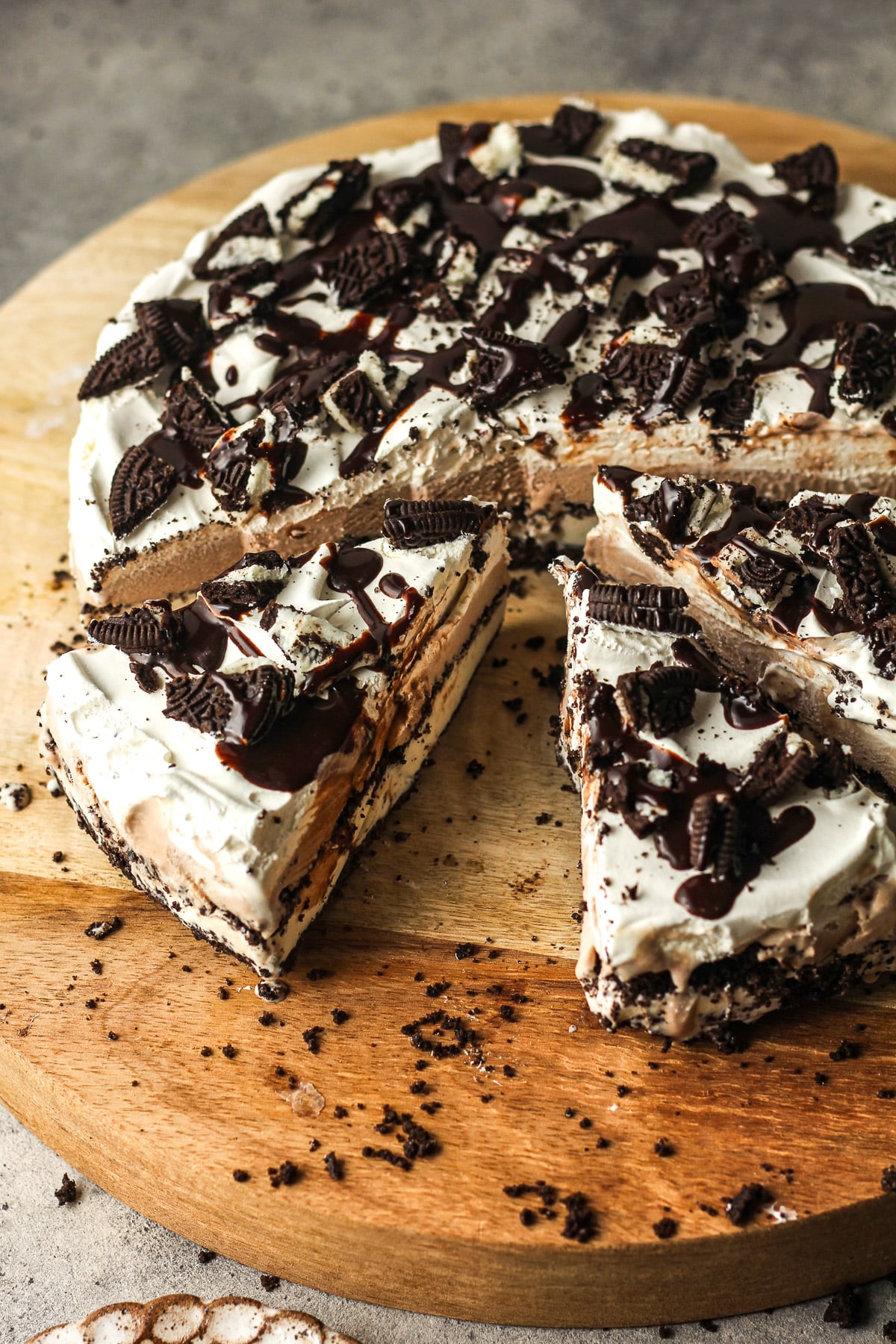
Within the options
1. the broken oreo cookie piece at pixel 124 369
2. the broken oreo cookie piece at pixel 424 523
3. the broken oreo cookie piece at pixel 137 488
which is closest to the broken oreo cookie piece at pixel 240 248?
the broken oreo cookie piece at pixel 124 369

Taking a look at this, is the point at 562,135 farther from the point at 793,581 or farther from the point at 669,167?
the point at 793,581

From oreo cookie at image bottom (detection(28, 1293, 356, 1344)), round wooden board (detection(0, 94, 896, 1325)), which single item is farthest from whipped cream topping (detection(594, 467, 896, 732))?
oreo cookie at image bottom (detection(28, 1293, 356, 1344))

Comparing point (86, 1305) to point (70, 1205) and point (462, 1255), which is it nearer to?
point (70, 1205)

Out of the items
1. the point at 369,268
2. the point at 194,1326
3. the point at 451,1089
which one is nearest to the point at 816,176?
the point at 369,268

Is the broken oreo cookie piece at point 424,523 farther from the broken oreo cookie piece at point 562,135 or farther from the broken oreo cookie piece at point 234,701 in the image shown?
the broken oreo cookie piece at point 562,135

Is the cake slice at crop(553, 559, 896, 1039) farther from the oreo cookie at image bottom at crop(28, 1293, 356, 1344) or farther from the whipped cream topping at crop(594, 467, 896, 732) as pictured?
the oreo cookie at image bottom at crop(28, 1293, 356, 1344)

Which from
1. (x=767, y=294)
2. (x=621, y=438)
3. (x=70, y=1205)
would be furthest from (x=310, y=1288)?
(x=767, y=294)
